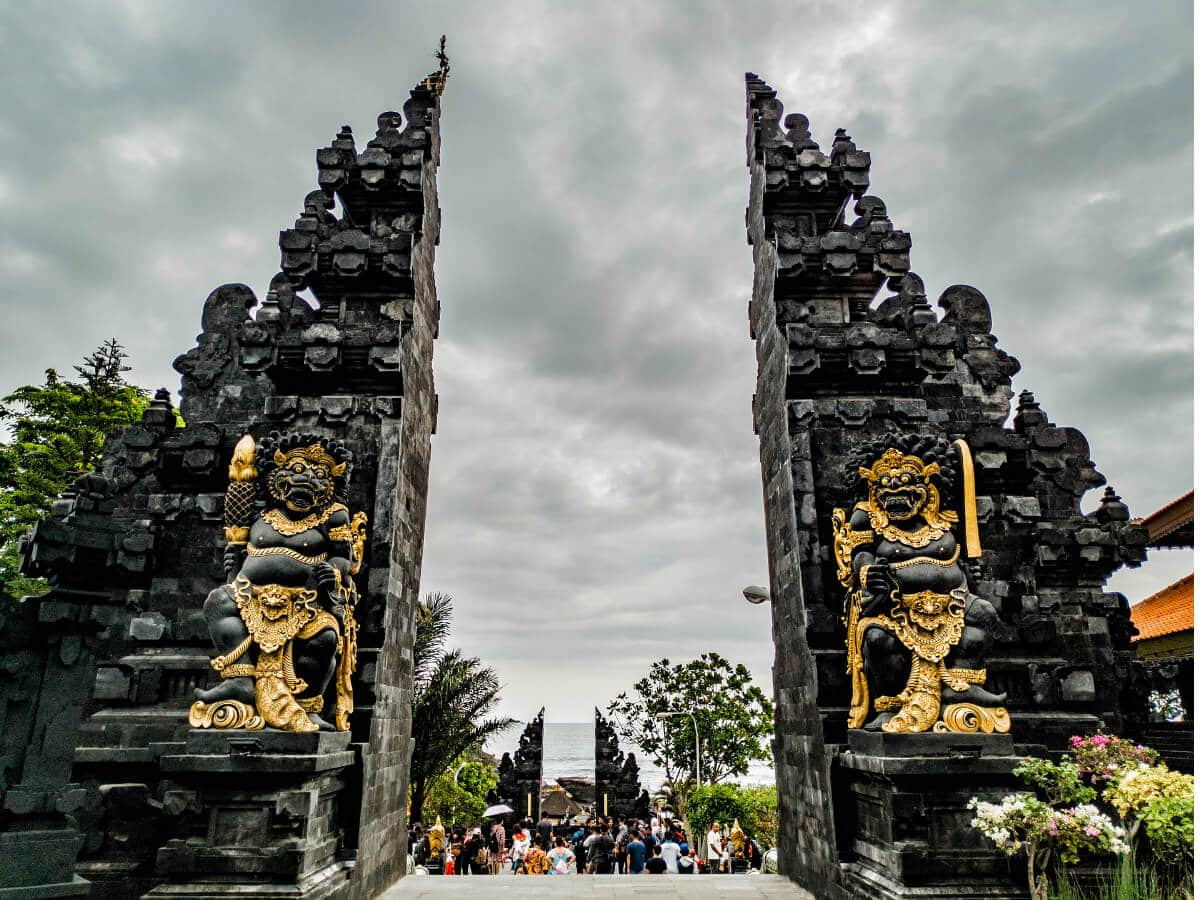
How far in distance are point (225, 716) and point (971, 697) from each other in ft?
20.5

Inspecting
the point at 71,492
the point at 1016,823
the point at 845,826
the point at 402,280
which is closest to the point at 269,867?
the point at 845,826

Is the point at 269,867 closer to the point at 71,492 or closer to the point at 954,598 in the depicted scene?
the point at 954,598

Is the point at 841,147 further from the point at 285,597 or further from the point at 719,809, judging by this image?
the point at 719,809

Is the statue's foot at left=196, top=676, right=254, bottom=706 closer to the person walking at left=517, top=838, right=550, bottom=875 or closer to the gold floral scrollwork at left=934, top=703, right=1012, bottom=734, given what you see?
the gold floral scrollwork at left=934, top=703, right=1012, bottom=734

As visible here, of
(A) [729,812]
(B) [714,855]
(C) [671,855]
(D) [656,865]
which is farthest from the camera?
(A) [729,812]

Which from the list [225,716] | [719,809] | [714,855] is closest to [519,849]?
[714,855]

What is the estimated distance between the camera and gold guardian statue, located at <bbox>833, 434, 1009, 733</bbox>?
20.9 ft

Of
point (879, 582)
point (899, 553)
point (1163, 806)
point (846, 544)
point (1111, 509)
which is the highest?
point (1111, 509)

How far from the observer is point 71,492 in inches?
423

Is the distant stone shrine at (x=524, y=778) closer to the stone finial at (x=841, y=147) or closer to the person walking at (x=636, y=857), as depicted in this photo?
the person walking at (x=636, y=857)

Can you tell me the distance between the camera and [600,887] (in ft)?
28.9

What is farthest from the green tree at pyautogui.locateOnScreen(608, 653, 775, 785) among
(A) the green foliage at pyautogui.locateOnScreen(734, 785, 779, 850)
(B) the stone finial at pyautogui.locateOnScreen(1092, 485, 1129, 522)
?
(B) the stone finial at pyautogui.locateOnScreen(1092, 485, 1129, 522)

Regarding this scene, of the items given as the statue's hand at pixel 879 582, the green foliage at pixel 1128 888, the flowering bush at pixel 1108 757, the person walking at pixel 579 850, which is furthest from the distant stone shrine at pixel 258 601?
the person walking at pixel 579 850

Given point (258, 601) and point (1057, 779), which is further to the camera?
point (258, 601)
